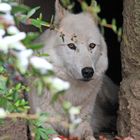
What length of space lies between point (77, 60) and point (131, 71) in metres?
0.46

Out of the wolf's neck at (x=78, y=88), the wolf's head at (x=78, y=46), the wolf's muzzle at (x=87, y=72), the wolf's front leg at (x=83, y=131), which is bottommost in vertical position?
the wolf's front leg at (x=83, y=131)

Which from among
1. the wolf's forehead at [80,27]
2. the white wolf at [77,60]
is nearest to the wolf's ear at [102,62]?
the white wolf at [77,60]

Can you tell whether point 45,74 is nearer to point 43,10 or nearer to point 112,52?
point 43,10

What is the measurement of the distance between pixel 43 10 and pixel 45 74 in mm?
4952

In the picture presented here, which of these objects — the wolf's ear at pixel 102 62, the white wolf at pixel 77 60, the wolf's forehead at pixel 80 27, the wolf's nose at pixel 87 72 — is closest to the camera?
the wolf's nose at pixel 87 72

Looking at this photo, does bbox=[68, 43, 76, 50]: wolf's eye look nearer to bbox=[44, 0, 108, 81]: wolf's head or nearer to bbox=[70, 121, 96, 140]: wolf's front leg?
bbox=[44, 0, 108, 81]: wolf's head

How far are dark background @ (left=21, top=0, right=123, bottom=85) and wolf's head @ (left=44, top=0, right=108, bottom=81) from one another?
147cm

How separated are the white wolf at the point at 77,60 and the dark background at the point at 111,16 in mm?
1510

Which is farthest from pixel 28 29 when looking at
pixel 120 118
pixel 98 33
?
pixel 120 118

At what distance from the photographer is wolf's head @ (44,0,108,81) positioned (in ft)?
14.0

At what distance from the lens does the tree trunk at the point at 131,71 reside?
4.18 m

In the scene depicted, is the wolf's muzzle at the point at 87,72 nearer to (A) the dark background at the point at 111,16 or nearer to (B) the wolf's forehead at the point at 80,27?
(B) the wolf's forehead at the point at 80,27

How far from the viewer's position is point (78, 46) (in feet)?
14.5

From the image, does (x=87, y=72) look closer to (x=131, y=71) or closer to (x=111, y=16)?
(x=131, y=71)
